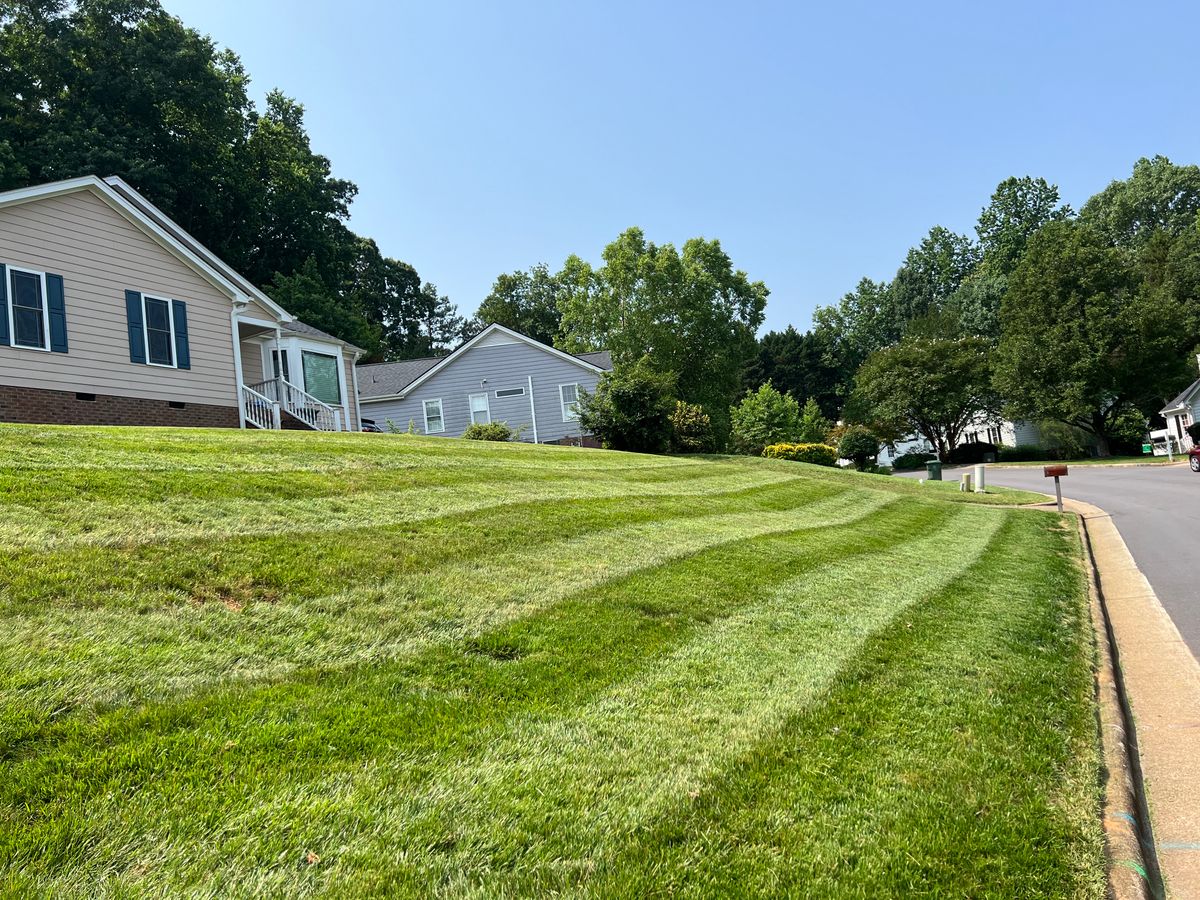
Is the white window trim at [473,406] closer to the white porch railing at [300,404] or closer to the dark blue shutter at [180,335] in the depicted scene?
the white porch railing at [300,404]

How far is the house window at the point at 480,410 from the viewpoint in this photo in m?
30.5

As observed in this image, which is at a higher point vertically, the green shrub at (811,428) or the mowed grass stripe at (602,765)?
the green shrub at (811,428)

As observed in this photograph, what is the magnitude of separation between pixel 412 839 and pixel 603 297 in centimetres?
3979

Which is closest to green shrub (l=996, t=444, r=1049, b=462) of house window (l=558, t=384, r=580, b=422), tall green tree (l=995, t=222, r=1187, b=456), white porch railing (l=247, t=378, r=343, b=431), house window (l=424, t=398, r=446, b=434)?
tall green tree (l=995, t=222, r=1187, b=456)

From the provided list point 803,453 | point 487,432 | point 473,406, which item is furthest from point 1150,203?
point 487,432

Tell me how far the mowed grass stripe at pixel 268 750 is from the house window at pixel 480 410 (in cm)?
2630

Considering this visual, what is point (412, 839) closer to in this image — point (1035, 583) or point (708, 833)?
point (708, 833)

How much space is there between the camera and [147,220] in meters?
14.4

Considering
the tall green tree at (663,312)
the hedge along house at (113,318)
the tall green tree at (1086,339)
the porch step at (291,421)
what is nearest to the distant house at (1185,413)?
the tall green tree at (1086,339)

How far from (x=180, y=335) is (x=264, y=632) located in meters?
13.8

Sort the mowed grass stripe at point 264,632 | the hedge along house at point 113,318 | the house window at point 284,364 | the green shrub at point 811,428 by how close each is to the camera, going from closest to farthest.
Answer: the mowed grass stripe at point 264,632, the hedge along house at point 113,318, the house window at point 284,364, the green shrub at point 811,428

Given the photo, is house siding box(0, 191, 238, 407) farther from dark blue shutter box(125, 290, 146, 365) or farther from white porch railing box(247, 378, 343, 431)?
white porch railing box(247, 378, 343, 431)

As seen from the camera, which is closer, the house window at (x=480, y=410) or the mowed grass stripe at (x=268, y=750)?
the mowed grass stripe at (x=268, y=750)

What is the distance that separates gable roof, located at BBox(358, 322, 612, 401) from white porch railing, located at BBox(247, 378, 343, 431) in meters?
12.0
